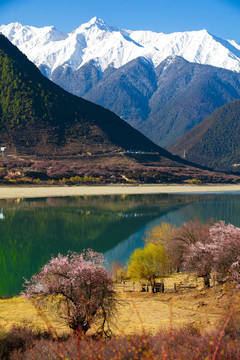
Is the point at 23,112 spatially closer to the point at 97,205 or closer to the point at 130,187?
the point at 130,187

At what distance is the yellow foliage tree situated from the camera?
31.7m

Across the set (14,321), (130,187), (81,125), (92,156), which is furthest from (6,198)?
(81,125)

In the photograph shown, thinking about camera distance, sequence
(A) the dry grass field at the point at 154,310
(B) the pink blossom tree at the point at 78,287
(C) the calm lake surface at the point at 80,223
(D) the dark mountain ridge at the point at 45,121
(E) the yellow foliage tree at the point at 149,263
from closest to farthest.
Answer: (B) the pink blossom tree at the point at 78,287
(A) the dry grass field at the point at 154,310
(E) the yellow foliage tree at the point at 149,263
(C) the calm lake surface at the point at 80,223
(D) the dark mountain ridge at the point at 45,121

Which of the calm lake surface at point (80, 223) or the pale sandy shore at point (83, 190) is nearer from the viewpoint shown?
the calm lake surface at point (80, 223)

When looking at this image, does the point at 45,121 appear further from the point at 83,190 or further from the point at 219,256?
the point at 219,256

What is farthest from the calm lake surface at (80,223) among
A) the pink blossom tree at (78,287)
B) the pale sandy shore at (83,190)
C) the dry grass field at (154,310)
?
the pink blossom tree at (78,287)

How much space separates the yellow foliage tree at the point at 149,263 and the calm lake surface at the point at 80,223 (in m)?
6.46

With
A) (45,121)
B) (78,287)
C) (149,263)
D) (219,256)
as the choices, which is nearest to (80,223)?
(149,263)

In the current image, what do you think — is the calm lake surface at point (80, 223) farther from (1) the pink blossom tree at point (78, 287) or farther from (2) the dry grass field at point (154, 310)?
(1) the pink blossom tree at point (78, 287)

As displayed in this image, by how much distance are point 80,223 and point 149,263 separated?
104 ft

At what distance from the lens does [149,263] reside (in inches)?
1276

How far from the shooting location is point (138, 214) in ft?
235

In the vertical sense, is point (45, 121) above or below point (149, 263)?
above

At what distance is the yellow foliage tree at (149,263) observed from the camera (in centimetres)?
3170
